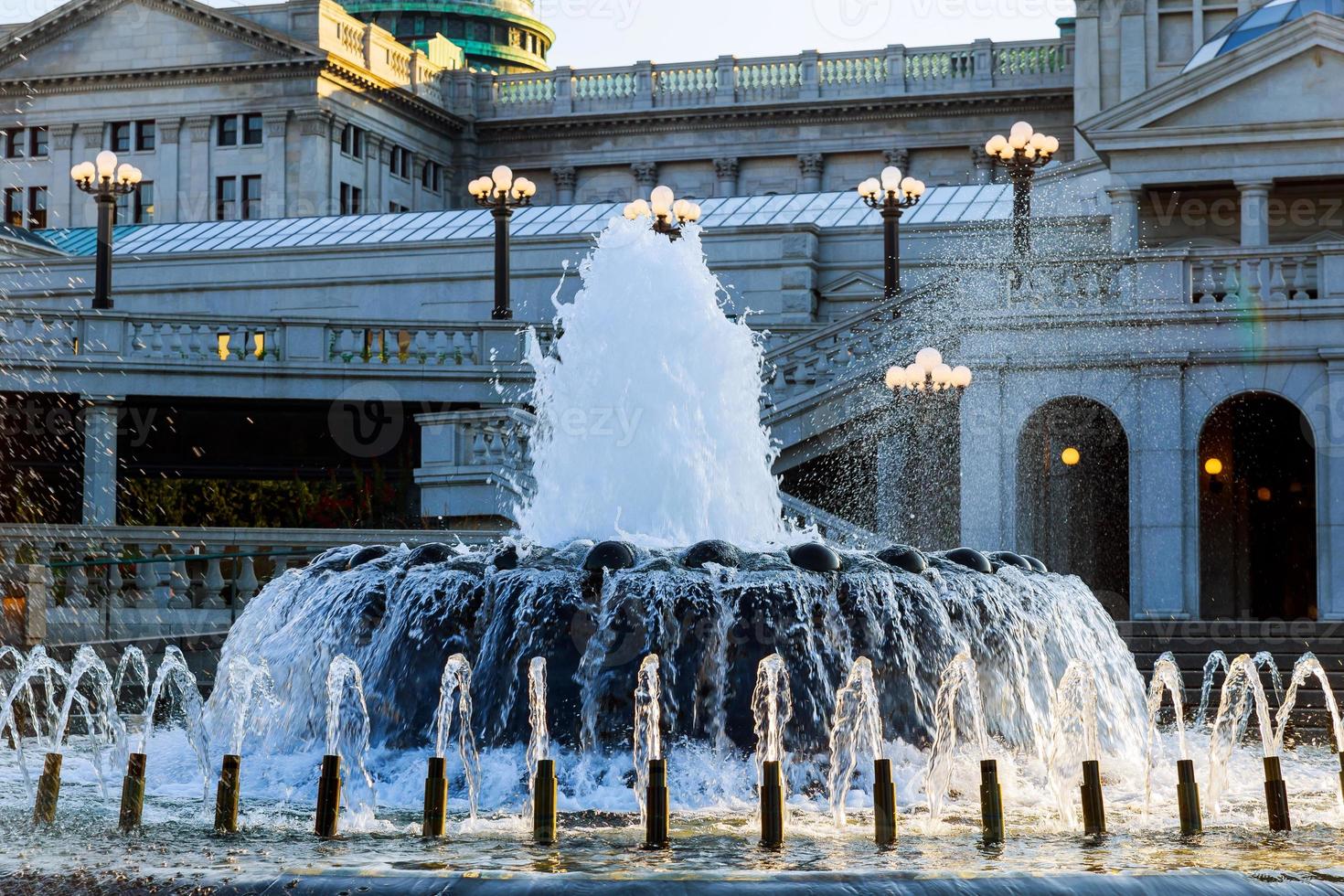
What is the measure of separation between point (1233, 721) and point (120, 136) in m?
66.3

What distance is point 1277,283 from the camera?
82.7 feet

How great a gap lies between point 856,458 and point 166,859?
19739mm

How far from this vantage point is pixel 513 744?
45.8 feet

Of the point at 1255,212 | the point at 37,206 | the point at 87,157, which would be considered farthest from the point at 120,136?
the point at 1255,212

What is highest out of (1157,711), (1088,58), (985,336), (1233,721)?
(1088,58)

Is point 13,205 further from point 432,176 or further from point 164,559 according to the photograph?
point 164,559

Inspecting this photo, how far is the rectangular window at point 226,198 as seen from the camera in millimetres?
74000

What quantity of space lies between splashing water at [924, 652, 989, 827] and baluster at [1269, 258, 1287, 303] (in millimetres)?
12171

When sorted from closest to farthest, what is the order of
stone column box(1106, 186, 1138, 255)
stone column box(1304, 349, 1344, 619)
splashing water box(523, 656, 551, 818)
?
splashing water box(523, 656, 551, 818)
stone column box(1304, 349, 1344, 619)
stone column box(1106, 186, 1138, 255)

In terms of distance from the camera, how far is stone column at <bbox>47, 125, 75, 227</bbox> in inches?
2970

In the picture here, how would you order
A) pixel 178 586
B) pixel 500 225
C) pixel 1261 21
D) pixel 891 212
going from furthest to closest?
1. pixel 1261 21
2. pixel 500 225
3. pixel 891 212
4. pixel 178 586

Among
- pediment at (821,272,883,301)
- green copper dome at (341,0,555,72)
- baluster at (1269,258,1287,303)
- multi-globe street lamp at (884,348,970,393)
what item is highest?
green copper dome at (341,0,555,72)

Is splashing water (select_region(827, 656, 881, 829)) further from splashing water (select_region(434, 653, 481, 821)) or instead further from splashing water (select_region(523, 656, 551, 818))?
splashing water (select_region(434, 653, 481, 821))

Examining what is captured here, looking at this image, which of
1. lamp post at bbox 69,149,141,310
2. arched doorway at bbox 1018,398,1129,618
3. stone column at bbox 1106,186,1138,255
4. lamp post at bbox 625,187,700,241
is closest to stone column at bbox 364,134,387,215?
lamp post at bbox 69,149,141,310
